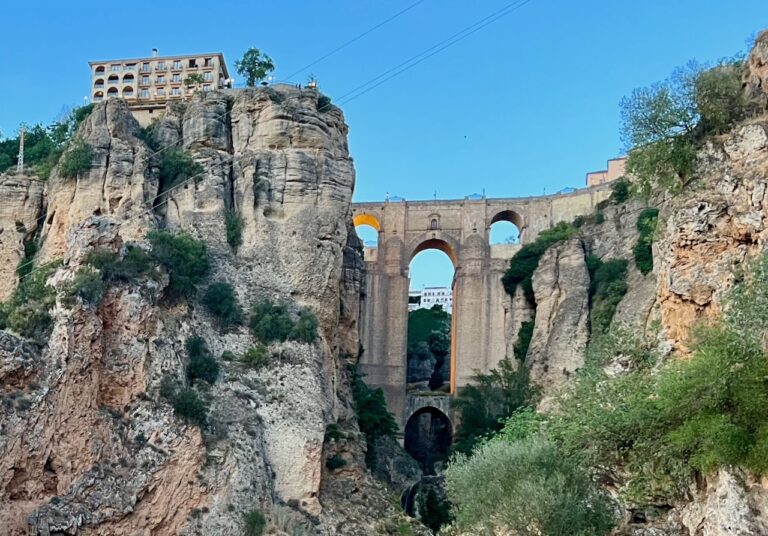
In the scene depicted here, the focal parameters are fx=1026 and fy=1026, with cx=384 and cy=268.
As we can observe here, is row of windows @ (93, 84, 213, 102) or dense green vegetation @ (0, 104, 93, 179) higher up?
row of windows @ (93, 84, 213, 102)

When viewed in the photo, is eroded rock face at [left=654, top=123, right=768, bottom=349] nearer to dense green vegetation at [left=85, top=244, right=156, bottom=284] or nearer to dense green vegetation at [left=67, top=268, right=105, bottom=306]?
dense green vegetation at [left=67, top=268, right=105, bottom=306]

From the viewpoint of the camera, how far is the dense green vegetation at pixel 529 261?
2185 inches

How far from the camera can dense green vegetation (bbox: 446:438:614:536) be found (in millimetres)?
23625

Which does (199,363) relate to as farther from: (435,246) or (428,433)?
(435,246)

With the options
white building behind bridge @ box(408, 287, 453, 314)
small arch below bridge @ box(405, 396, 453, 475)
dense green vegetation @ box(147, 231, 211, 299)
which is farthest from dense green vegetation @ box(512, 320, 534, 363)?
white building behind bridge @ box(408, 287, 453, 314)

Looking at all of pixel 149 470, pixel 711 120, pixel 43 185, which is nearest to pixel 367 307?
pixel 43 185

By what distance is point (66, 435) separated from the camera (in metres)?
28.7

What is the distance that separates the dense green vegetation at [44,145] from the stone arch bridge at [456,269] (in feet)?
64.3

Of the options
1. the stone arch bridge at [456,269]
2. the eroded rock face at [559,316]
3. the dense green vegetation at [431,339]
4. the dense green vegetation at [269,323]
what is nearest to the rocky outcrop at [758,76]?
the dense green vegetation at [269,323]

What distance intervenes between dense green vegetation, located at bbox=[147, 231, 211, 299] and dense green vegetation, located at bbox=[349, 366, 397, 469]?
9112 mm

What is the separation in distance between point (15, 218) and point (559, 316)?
84.4 ft

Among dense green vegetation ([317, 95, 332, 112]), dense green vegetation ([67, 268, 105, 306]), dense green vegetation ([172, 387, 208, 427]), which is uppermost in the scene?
dense green vegetation ([317, 95, 332, 112])

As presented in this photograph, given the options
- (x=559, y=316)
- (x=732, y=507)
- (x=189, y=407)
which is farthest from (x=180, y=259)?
(x=559, y=316)

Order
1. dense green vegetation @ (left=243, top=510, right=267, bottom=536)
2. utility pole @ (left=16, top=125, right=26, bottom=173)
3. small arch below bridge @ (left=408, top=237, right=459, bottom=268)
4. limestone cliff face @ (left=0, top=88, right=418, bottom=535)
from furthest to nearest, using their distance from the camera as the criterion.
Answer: small arch below bridge @ (left=408, top=237, right=459, bottom=268) → utility pole @ (left=16, top=125, right=26, bottom=173) → dense green vegetation @ (left=243, top=510, right=267, bottom=536) → limestone cliff face @ (left=0, top=88, right=418, bottom=535)
